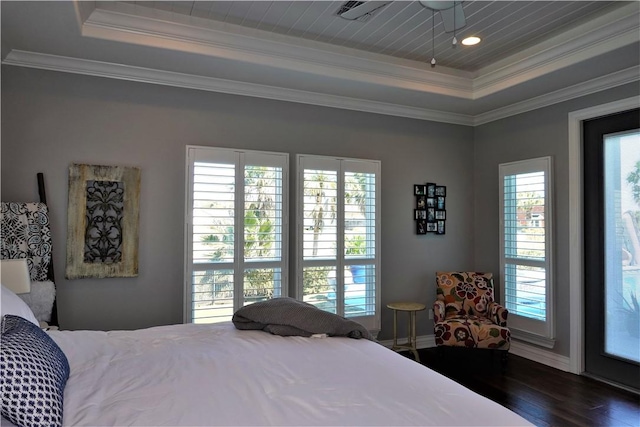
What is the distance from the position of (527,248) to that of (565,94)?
150 centimetres

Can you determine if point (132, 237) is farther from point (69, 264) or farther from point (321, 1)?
point (321, 1)

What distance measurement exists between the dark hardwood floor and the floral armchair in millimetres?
284

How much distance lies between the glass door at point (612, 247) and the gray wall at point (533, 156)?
0.57 ft

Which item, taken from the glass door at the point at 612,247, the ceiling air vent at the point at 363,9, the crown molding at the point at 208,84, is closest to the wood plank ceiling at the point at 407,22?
the ceiling air vent at the point at 363,9

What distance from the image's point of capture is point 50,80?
3.31 m

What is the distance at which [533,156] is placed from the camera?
170 inches

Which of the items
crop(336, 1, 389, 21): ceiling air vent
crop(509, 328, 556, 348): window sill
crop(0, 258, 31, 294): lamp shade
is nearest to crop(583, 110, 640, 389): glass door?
crop(509, 328, 556, 348): window sill

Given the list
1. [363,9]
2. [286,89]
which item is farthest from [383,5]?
[286,89]

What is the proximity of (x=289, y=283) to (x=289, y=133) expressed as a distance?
1421 millimetres

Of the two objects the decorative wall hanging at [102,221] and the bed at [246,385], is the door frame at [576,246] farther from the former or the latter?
the decorative wall hanging at [102,221]

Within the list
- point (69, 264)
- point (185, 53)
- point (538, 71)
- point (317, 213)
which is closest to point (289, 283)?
point (317, 213)

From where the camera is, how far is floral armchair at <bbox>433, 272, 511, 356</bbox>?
384 centimetres

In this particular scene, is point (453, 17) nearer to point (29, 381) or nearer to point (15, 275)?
point (29, 381)

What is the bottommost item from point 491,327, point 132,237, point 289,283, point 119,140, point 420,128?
point 491,327
